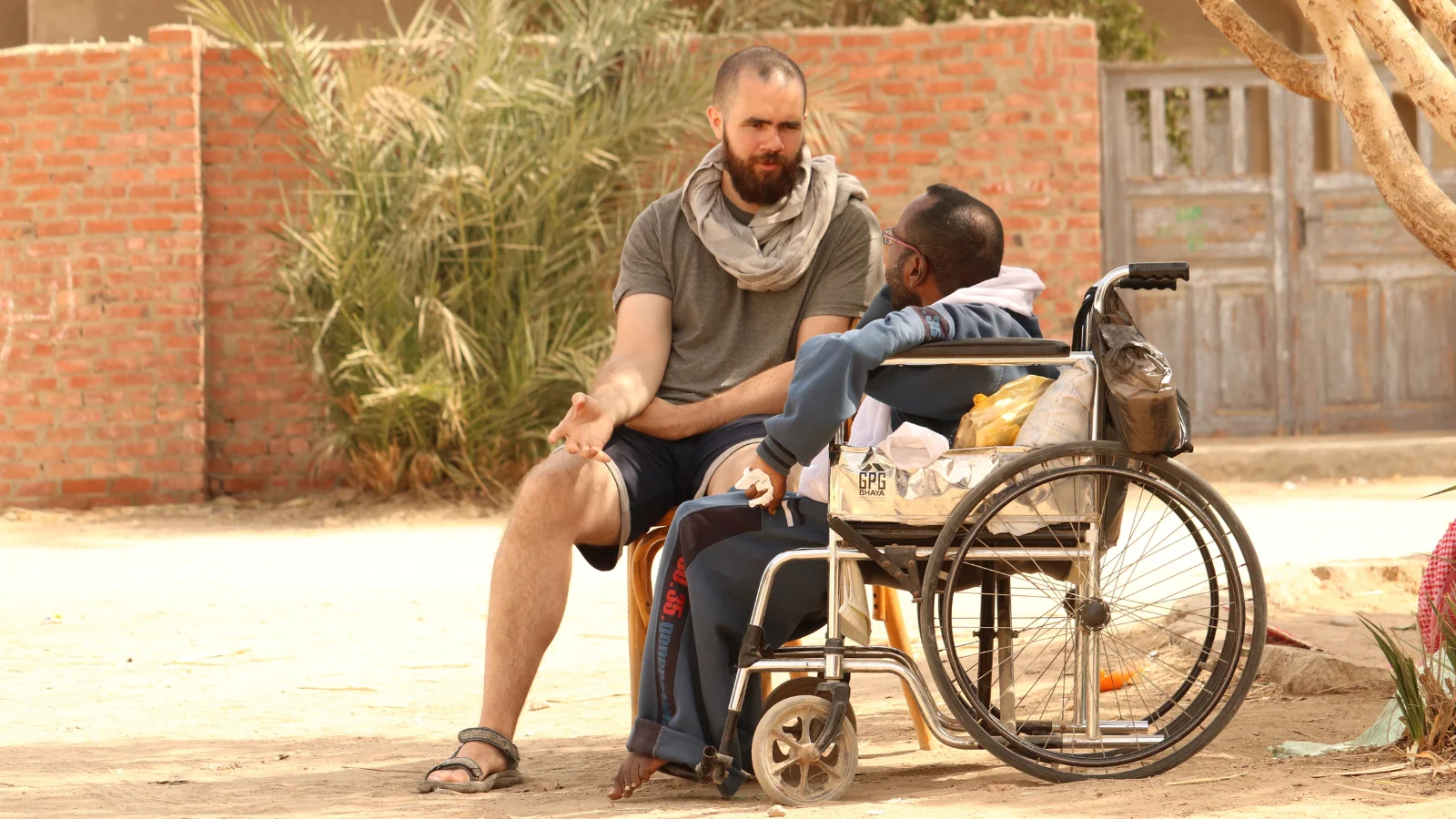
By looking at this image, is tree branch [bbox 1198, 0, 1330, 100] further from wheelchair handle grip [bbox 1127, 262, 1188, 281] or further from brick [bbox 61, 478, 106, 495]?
brick [bbox 61, 478, 106, 495]

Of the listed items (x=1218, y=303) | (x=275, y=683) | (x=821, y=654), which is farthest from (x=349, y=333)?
(x=821, y=654)

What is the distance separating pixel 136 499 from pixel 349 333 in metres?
1.64

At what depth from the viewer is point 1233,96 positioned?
9.77m

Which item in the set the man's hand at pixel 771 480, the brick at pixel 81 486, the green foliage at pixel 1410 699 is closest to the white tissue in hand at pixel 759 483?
the man's hand at pixel 771 480

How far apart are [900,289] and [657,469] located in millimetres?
700

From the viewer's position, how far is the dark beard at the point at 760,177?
379 cm

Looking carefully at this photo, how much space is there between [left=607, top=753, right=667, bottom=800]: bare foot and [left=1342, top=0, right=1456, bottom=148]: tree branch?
2029 millimetres

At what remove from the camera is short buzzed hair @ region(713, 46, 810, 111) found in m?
3.72

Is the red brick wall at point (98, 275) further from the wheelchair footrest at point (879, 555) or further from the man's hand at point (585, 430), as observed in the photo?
the wheelchair footrest at point (879, 555)

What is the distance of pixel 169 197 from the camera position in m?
9.03

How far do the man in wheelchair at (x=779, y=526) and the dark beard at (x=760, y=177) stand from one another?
1.87 feet

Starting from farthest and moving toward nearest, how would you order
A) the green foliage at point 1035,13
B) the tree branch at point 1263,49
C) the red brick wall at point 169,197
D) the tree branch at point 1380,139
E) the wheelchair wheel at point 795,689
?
the green foliage at point 1035,13 < the red brick wall at point 169,197 < the tree branch at point 1263,49 < the tree branch at point 1380,139 < the wheelchair wheel at point 795,689

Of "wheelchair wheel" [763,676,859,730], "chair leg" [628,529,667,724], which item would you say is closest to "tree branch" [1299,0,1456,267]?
"wheelchair wheel" [763,676,859,730]

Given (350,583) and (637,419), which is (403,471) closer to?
(350,583)
